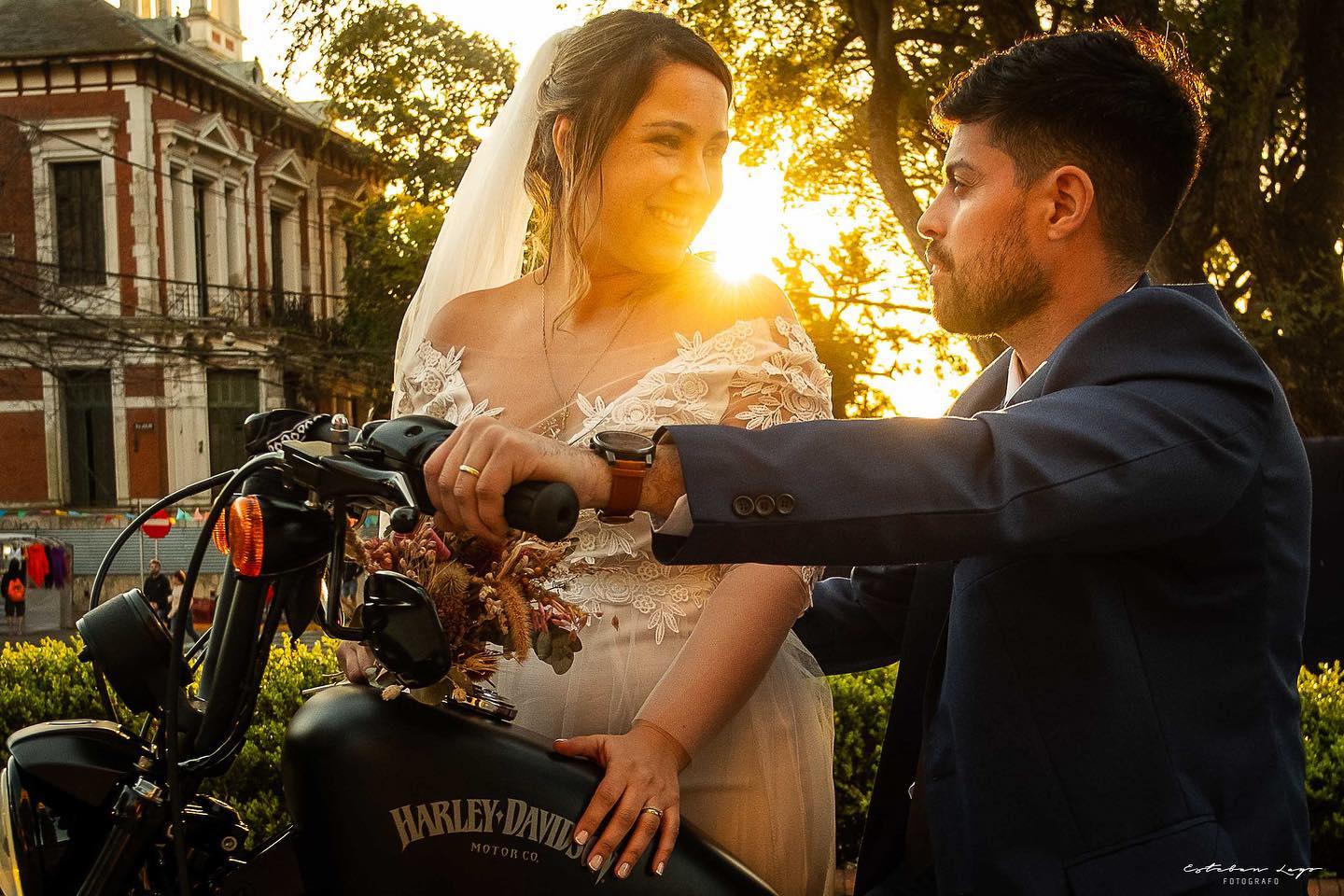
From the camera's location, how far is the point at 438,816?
169 centimetres

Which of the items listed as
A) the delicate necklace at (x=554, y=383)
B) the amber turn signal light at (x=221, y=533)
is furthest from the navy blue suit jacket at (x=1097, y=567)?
the delicate necklace at (x=554, y=383)

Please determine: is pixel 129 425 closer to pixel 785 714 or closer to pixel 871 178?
pixel 871 178

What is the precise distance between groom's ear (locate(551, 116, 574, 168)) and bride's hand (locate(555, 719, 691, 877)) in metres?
1.20

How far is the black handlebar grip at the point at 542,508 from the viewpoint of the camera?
4.37 ft

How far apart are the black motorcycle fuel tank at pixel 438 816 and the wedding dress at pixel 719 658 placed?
1.36 feet

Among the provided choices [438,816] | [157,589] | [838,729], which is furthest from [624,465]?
[157,589]

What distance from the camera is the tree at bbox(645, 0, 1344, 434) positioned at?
368 inches

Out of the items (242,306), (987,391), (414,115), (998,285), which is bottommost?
(987,391)

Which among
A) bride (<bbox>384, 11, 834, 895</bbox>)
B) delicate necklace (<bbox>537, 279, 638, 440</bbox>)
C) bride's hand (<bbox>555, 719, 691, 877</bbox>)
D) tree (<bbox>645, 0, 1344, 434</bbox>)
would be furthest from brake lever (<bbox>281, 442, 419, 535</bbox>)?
tree (<bbox>645, 0, 1344, 434</bbox>)

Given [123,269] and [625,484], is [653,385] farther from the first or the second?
[123,269]

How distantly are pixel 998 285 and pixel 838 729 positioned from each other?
11.7 feet

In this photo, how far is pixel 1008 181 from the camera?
1.95m

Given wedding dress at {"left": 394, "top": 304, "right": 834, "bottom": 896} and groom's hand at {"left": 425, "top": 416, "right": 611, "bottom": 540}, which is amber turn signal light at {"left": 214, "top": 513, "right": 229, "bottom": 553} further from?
wedding dress at {"left": 394, "top": 304, "right": 834, "bottom": 896}

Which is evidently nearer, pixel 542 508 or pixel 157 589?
pixel 542 508
